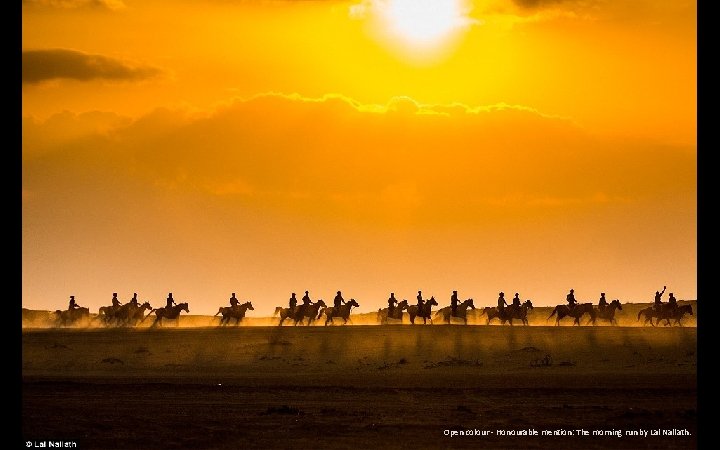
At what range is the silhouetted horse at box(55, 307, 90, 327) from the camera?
7550cm

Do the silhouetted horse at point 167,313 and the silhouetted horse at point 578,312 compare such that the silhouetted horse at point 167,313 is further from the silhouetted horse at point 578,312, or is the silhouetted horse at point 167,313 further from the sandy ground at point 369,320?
the silhouetted horse at point 578,312

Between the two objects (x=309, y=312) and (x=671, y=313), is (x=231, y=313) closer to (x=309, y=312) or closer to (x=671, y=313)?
(x=309, y=312)

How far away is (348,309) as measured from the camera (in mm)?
71125

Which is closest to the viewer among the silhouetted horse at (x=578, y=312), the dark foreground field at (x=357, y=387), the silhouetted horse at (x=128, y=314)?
the dark foreground field at (x=357, y=387)

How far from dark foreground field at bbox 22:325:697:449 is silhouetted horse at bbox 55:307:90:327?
310 centimetres

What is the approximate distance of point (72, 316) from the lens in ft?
248

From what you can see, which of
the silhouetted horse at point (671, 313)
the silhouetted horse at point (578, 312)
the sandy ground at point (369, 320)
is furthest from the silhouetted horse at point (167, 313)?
the silhouetted horse at point (671, 313)

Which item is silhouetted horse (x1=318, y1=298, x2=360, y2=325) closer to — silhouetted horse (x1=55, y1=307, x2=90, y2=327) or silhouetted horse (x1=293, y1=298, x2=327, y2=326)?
silhouetted horse (x1=293, y1=298, x2=327, y2=326)

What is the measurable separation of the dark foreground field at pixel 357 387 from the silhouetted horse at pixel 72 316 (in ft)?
10.2

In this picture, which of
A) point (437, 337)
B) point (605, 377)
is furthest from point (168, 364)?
point (605, 377)

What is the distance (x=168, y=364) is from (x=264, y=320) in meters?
18.4

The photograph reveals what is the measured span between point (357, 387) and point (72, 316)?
32694 mm

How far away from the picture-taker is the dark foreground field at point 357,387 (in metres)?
34.5
